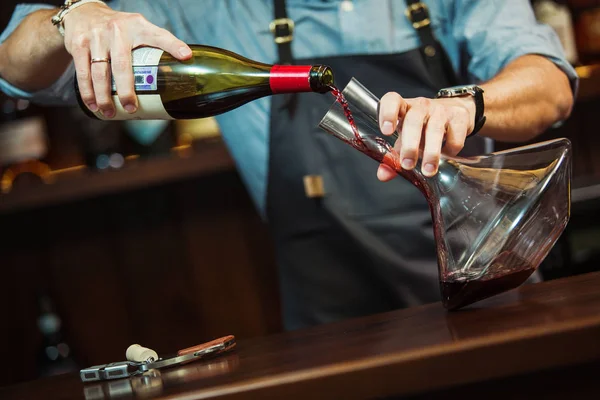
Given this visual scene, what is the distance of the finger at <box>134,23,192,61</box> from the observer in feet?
3.14

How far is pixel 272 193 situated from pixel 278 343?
588 mm

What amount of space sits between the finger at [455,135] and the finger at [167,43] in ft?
1.08

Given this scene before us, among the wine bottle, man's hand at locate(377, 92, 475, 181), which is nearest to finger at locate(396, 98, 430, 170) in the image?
man's hand at locate(377, 92, 475, 181)

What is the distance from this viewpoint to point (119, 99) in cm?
96

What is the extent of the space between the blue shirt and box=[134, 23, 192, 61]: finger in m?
0.44

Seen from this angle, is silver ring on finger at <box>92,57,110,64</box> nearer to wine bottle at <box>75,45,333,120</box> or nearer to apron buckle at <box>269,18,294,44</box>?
wine bottle at <box>75,45,333,120</box>

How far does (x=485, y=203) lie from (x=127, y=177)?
1.29m

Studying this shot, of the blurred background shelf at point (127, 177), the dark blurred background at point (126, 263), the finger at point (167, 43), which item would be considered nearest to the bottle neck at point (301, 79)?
the finger at point (167, 43)

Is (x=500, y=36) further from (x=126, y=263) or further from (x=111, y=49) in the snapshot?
(x=126, y=263)

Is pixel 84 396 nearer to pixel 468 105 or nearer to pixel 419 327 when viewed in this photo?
pixel 419 327

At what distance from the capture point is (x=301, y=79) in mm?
894

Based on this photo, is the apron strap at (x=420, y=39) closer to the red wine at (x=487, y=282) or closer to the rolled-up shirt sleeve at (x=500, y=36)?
the rolled-up shirt sleeve at (x=500, y=36)

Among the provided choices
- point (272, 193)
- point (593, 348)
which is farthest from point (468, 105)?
point (272, 193)

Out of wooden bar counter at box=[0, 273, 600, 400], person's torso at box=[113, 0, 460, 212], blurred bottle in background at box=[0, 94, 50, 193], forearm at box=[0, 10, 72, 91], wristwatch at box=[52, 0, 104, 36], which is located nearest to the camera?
wooden bar counter at box=[0, 273, 600, 400]
